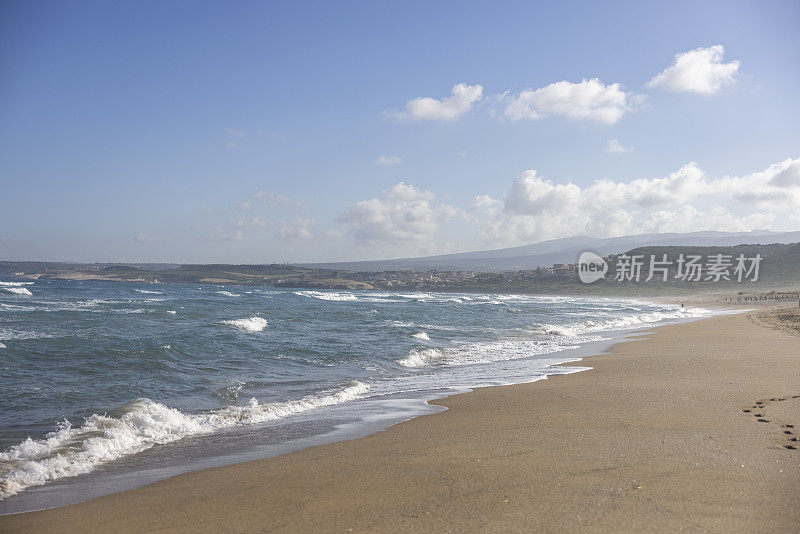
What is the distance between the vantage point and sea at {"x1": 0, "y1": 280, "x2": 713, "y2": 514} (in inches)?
223

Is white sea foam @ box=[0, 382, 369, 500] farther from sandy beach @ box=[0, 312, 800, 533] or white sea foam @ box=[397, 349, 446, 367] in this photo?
white sea foam @ box=[397, 349, 446, 367]

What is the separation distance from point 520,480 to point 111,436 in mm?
5348

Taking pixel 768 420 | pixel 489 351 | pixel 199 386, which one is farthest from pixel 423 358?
pixel 768 420

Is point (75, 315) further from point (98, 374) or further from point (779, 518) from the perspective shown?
point (779, 518)

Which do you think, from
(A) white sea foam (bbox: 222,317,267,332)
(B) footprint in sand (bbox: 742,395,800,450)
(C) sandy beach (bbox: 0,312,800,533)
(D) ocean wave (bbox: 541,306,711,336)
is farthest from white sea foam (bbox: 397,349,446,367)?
(D) ocean wave (bbox: 541,306,711,336)

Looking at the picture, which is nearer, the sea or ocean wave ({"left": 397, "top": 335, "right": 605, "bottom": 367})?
the sea

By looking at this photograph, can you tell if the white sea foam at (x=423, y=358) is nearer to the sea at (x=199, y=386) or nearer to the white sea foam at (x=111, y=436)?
the sea at (x=199, y=386)

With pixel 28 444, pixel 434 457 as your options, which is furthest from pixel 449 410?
pixel 28 444

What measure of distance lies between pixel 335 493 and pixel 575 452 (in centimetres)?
241

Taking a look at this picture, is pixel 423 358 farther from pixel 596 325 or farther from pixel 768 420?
pixel 596 325

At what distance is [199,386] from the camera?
10000 millimetres

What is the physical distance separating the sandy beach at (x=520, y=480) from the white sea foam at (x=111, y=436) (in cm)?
121

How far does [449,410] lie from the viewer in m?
7.67

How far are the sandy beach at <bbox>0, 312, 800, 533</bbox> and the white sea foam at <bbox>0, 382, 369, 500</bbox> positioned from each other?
1210mm
